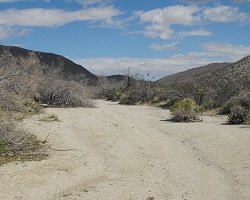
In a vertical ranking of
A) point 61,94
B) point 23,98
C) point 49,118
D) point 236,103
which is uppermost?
point 23,98

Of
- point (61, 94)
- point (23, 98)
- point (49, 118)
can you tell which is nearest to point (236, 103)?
point (49, 118)

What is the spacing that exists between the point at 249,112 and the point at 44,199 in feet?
47.6

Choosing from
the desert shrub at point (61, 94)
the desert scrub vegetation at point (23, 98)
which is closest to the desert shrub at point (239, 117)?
the desert scrub vegetation at point (23, 98)

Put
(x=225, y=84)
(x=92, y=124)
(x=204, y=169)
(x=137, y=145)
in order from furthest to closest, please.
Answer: (x=225, y=84)
(x=92, y=124)
(x=137, y=145)
(x=204, y=169)

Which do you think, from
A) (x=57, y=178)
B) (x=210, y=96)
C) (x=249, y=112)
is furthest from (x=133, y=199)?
(x=210, y=96)

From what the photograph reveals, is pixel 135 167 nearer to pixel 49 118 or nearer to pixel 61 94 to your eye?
pixel 49 118

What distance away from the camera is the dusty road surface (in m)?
8.85

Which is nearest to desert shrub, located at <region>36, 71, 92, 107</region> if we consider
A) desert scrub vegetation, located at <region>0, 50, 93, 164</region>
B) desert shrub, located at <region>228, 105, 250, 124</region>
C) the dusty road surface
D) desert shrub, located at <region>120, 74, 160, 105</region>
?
desert scrub vegetation, located at <region>0, 50, 93, 164</region>

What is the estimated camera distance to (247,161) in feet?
38.2

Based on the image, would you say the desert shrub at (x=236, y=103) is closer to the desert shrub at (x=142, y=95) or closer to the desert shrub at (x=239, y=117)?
the desert shrub at (x=239, y=117)

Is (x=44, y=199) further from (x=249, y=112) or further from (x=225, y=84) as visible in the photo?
(x=225, y=84)

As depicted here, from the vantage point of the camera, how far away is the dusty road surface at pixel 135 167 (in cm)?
885

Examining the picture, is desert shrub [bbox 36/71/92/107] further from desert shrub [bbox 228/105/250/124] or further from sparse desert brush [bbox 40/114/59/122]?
desert shrub [bbox 228/105/250/124]

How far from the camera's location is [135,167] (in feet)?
36.6
